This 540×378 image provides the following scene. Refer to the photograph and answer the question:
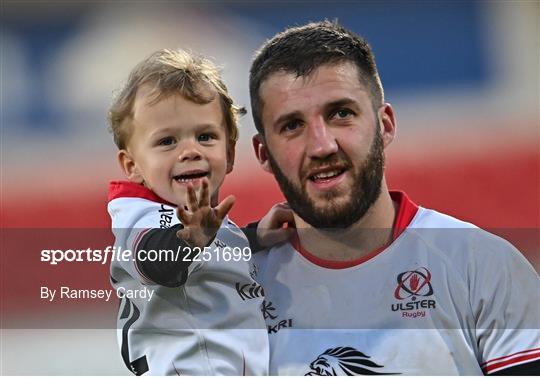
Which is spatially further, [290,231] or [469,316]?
[290,231]

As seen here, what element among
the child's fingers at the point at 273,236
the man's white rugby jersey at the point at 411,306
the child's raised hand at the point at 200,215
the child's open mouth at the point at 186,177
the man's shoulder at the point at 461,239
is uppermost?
the child's open mouth at the point at 186,177

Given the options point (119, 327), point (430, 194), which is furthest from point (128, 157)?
point (430, 194)

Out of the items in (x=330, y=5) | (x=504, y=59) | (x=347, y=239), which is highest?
(x=330, y=5)

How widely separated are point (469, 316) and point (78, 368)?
129 cm

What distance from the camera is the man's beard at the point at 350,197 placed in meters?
2.52

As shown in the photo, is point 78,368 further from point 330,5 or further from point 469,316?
point 330,5

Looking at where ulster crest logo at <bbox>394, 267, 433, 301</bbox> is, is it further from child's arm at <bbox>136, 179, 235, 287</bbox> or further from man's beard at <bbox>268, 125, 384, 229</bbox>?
child's arm at <bbox>136, 179, 235, 287</bbox>

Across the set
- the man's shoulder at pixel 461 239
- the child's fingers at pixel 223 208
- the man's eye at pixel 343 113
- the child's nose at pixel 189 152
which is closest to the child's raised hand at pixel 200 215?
the child's fingers at pixel 223 208

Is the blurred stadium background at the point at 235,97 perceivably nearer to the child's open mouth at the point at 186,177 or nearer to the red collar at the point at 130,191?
the red collar at the point at 130,191

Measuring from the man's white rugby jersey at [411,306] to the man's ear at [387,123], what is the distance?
0.19 m

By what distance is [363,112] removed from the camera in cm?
251

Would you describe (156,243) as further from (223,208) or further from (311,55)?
(311,55)

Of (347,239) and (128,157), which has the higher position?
(128,157)

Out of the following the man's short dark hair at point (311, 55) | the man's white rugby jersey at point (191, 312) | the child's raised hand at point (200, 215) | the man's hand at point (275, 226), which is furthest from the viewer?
the man's hand at point (275, 226)
